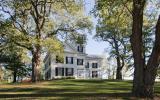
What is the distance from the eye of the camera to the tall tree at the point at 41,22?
143 feet

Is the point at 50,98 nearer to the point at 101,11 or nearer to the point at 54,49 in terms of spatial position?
the point at 101,11

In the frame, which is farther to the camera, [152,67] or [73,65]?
[73,65]

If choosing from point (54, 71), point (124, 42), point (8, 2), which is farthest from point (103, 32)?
point (8, 2)

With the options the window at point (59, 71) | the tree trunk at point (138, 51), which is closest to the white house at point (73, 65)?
the window at point (59, 71)

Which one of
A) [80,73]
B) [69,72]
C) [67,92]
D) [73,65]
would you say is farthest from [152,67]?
[80,73]

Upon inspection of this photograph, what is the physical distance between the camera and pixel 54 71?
84062mm

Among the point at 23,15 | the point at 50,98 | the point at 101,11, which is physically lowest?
the point at 50,98

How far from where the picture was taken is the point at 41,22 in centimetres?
4762

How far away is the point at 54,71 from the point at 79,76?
684 centimetres

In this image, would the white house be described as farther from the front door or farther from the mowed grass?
the mowed grass

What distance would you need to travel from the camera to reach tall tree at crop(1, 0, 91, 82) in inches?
1710

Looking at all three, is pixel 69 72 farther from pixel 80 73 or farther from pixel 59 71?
pixel 80 73

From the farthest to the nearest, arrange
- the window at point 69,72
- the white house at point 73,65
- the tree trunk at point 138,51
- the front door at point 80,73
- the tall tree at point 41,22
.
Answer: the front door at point 80,73
the window at point 69,72
the white house at point 73,65
the tall tree at point 41,22
the tree trunk at point 138,51

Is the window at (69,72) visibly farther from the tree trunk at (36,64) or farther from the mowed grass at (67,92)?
the mowed grass at (67,92)
